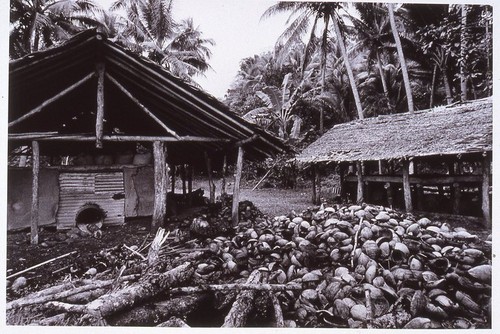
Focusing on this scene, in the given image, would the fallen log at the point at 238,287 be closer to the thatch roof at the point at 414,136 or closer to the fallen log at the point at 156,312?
the fallen log at the point at 156,312

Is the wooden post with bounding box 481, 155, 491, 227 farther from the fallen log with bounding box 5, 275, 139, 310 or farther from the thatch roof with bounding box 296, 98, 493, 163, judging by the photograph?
the fallen log with bounding box 5, 275, 139, 310

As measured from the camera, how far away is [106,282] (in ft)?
9.17

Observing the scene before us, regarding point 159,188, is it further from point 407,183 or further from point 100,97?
point 407,183

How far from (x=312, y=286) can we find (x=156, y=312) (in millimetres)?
1387

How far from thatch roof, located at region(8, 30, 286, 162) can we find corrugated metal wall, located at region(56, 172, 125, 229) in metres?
0.91

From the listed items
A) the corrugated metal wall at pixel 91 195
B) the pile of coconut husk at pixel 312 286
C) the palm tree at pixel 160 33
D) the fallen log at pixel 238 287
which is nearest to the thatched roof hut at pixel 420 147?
the pile of coconut husk at pixel 312 286

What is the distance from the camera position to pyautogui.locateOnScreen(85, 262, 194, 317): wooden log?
93.9 inches

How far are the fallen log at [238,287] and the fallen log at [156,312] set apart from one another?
63 mm

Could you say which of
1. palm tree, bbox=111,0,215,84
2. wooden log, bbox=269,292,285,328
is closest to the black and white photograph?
wooden log, bbox=269,292,285,328

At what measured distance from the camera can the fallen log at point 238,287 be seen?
272 centimetres

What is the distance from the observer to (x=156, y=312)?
2.55 metres

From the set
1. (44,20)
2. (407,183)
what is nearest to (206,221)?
(407,183)

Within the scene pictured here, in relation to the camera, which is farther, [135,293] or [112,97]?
[112,97]

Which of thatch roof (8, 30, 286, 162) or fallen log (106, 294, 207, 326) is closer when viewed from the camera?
fallen log (106, 294, 207, 326)
